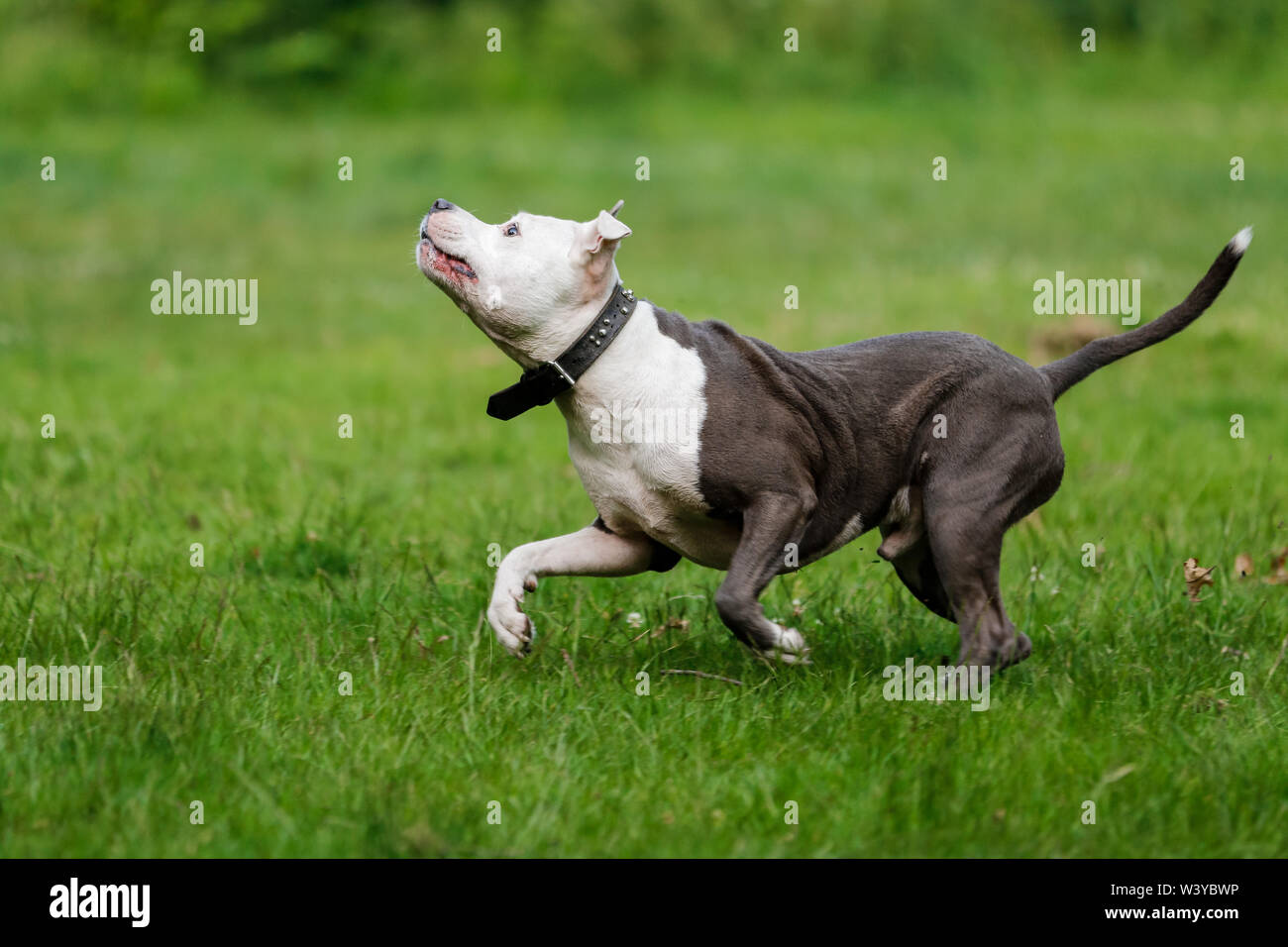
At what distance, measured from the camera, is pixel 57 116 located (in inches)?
644

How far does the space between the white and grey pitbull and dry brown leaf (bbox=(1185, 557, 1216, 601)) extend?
2.71 feet

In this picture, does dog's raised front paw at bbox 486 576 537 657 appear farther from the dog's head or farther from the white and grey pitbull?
the dog's head

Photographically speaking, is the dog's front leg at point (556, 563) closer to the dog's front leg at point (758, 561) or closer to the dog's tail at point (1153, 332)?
the dog's front leg at point (758, 561)

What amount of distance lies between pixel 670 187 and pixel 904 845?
1144cm

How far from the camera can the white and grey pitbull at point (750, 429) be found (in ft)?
13.6

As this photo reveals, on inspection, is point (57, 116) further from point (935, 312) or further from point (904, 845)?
point (904, 845)

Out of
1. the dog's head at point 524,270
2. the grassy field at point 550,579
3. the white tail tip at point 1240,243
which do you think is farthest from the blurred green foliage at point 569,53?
the dog's head at point 524,270

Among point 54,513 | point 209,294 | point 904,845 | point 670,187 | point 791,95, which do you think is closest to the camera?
point 904,845

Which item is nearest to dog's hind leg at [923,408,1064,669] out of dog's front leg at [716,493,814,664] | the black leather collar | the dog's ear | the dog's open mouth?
dog's front leg at [716,493,814,664]

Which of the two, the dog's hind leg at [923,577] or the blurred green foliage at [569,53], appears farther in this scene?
the blurred green foliage at [569,53]

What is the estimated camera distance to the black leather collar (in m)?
4.18

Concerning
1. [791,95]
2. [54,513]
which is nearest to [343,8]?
[791,95]

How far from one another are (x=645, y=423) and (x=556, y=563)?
1.86 feet

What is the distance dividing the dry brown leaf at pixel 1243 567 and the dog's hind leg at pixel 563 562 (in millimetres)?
2282
